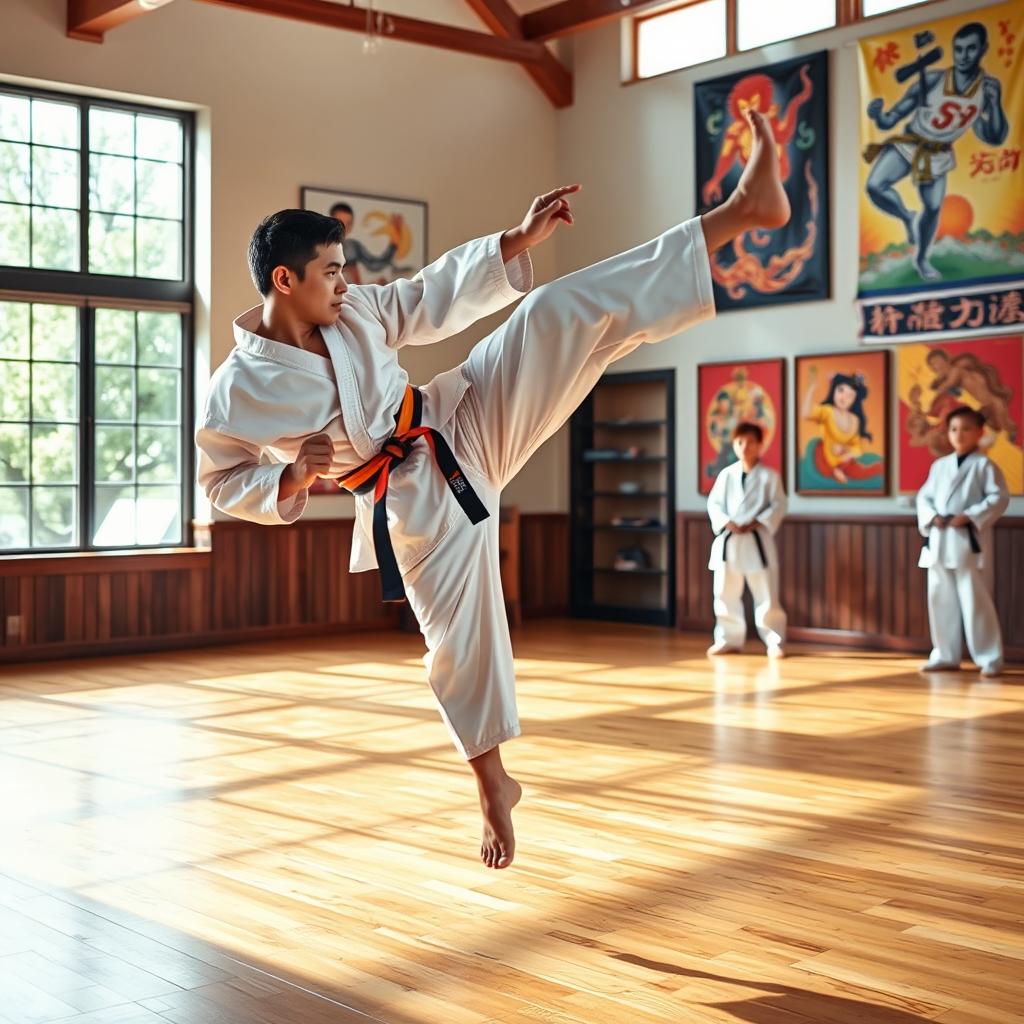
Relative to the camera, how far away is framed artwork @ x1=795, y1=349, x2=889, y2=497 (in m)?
7.48

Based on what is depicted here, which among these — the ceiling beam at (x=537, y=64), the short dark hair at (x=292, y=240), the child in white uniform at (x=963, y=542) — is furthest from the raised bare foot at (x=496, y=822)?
the ceiling beam at (x=537, y=64)

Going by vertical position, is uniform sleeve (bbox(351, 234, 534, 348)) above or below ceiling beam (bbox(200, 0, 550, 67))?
below

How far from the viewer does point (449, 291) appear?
2883 mm

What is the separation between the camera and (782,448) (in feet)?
26.1

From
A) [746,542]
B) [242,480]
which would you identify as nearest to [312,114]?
[746,542]

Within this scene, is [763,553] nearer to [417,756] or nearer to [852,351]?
[852,351]

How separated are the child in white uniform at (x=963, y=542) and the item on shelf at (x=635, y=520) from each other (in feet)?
7.85

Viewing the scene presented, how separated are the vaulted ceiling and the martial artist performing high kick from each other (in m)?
4.56

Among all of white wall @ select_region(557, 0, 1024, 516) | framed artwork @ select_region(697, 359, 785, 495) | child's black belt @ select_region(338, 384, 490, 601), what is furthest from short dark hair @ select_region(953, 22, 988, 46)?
child's black belt @ select_region(338, 384, 490, 601)

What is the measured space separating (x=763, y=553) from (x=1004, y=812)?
374cm

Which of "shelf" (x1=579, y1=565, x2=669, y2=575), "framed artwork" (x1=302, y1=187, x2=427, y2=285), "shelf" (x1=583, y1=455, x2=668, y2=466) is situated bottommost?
"shelf" (x1=579, y1=565, x2=669, y2=575)

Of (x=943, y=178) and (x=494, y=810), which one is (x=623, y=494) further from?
(x=494, y=810)

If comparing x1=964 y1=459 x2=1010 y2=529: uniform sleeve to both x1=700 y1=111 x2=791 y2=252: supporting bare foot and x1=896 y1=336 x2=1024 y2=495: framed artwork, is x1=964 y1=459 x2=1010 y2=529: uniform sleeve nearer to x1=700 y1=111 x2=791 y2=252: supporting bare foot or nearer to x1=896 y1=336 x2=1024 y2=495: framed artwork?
x1=896 y1=336 x2=1024 y2=495: framed artwork

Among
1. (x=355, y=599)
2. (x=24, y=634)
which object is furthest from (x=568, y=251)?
(x=24, y=634)
